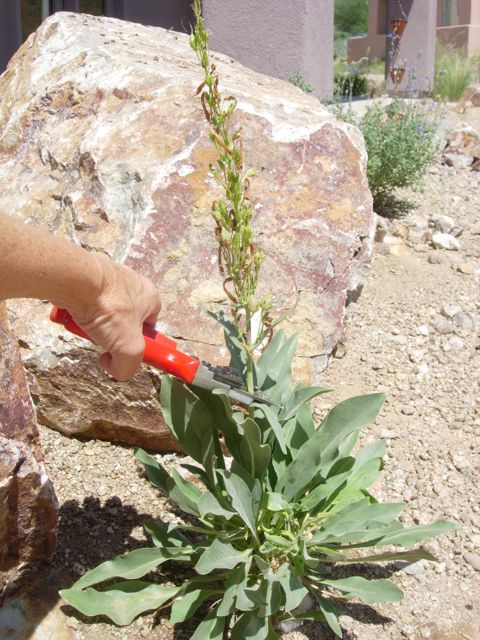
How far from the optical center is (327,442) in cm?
230

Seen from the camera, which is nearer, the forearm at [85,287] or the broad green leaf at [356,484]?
the forearm at [85,287]

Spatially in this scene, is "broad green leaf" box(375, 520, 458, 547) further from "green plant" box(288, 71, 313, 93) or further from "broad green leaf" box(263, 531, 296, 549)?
"green plant" box(288, 71, 313, 93)

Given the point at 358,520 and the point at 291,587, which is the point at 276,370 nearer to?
the point at 358,520

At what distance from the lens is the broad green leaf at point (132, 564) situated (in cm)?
230

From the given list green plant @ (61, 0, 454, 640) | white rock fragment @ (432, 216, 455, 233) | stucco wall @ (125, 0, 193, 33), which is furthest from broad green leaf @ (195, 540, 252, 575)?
stucco wall @ (125, 0, 193, 33)

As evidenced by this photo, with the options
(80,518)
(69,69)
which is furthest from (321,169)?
(80,518)

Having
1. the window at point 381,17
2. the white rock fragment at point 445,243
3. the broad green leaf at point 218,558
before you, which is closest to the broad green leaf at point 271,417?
the broad green leaf at point 218,558

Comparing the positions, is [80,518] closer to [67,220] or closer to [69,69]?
[67,220]

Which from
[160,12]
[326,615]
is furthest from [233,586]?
[160,12]

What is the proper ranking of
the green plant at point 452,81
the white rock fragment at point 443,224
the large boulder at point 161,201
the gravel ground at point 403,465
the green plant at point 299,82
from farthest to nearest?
the green plant at point 452,81 → the green plant at point 299,82 → the white rock fragment at point 443,224 → the large boulder at point 161,201 → the gravel ground at point 403,465

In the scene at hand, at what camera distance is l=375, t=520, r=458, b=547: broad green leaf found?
7.53ft

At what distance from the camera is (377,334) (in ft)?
13.4

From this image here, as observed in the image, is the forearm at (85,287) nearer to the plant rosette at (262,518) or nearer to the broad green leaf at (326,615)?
the plant rosette at (262,518)

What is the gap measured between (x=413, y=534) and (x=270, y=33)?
26.0ft
